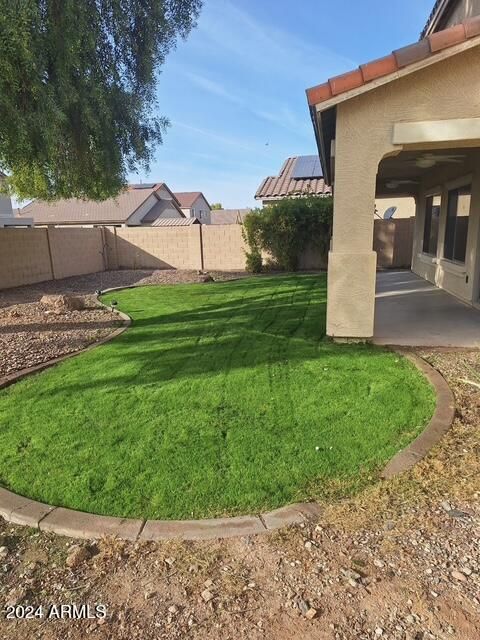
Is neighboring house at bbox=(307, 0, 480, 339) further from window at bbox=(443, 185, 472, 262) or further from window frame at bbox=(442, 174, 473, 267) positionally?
window at bbox=(443, 185, 472, 262)

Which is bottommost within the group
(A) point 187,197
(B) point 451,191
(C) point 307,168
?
(B) point 451,191

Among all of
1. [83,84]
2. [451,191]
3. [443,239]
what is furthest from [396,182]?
[83,84]

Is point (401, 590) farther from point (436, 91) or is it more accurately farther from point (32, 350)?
point (32, 350)

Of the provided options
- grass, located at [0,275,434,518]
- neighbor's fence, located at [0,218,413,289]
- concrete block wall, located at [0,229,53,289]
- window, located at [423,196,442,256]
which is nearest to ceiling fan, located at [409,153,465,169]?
window, located at [423,196,442,256]

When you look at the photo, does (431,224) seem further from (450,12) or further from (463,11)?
(463,11)

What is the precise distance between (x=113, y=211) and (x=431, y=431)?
3612 centimetres

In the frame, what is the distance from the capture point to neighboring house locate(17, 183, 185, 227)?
35.2 m

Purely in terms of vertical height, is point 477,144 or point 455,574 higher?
point 477,144

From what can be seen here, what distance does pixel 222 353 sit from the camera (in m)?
5.84

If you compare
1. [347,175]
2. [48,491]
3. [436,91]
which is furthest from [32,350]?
[436,91]

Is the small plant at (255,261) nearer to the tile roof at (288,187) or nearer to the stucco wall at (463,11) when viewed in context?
the tile roof at (288,187)

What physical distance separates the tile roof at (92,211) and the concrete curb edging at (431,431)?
3354cm

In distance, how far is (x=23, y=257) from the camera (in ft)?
44.7

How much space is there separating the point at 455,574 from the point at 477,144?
15.9 ft
